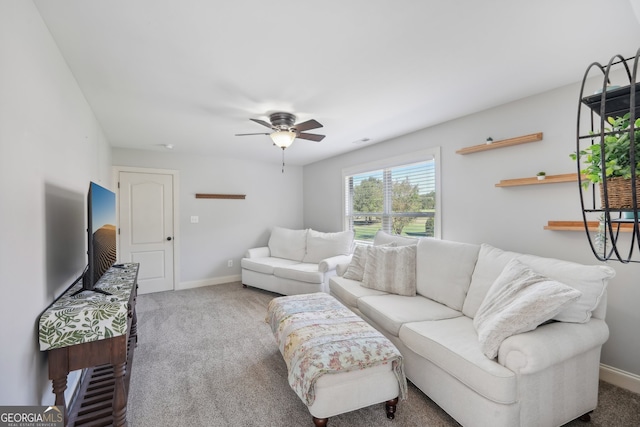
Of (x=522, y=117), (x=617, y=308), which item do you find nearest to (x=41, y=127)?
(x=522, y=117)

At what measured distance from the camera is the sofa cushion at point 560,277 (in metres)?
A: 1.66

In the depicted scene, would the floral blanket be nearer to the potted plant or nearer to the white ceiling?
the potted plant

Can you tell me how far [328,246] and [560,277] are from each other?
3056 millimetres

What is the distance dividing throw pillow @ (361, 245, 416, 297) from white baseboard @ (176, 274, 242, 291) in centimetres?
304

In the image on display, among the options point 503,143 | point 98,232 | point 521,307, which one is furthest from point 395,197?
point 98,232

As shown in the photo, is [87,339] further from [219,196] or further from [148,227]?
[219,196]

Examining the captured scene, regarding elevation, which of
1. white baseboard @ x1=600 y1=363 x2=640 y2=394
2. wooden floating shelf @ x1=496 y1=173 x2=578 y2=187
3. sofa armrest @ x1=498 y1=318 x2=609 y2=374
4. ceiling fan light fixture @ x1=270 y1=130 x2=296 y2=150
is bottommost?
white baseboard @ x1=600 y1=363 x2=640 y2=394

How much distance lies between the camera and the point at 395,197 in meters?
4.01

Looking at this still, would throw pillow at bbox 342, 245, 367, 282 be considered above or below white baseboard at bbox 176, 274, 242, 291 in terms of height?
above

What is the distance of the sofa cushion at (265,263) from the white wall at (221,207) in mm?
618

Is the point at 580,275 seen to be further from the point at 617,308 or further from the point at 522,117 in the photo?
the point at 522,117

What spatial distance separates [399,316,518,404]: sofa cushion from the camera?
1.46 meters

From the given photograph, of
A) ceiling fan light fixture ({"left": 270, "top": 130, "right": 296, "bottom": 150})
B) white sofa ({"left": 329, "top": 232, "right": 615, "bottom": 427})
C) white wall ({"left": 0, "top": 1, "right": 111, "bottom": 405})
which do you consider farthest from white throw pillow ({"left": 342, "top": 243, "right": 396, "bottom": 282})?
white wall ({"left": 0, "top": 1, "right": 111, "bottom": 405})

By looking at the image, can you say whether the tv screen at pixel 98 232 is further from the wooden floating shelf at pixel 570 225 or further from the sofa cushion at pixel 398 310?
the wooden floating shelf at pixel 570 225
